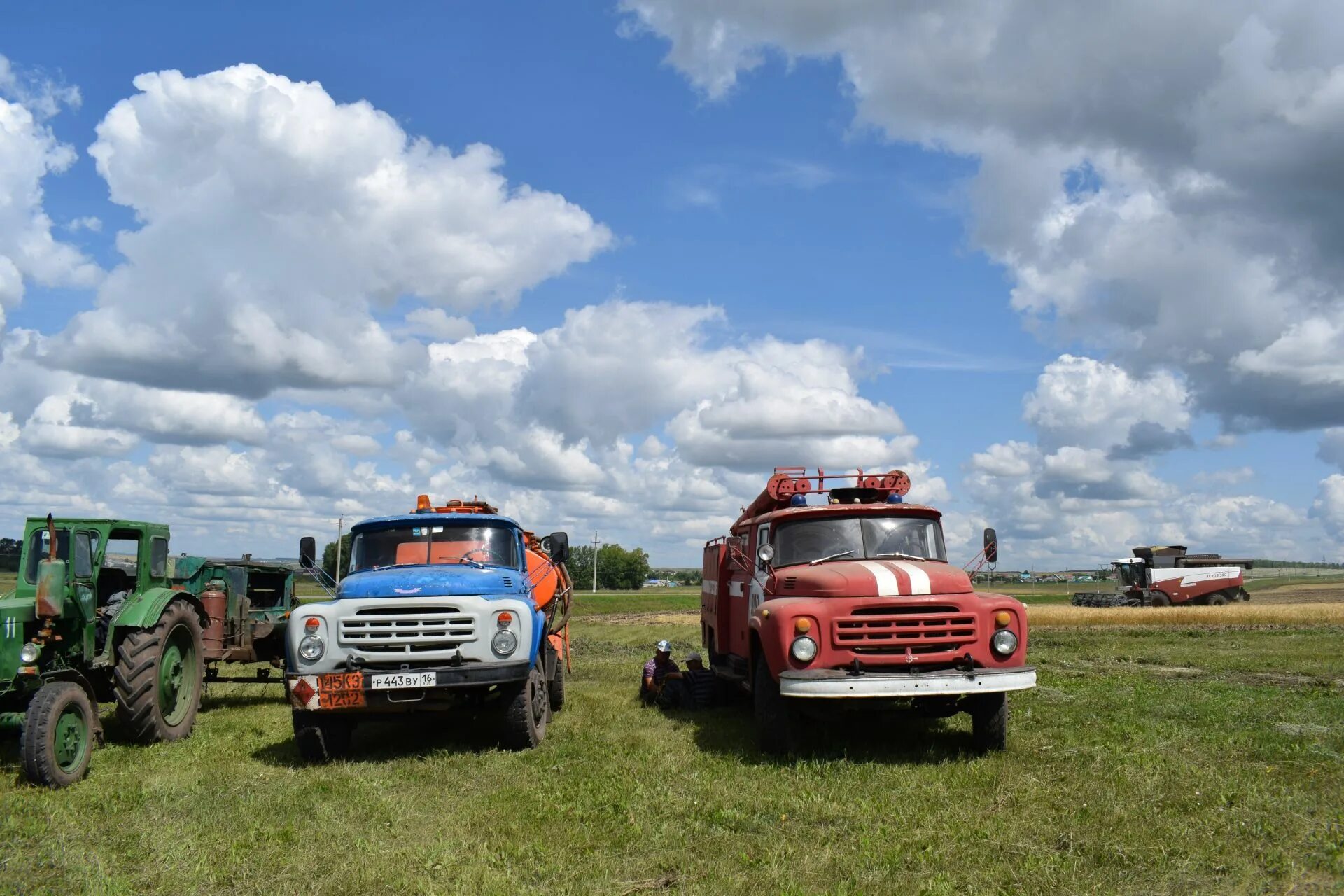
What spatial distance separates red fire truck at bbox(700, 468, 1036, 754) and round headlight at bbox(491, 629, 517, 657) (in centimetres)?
242

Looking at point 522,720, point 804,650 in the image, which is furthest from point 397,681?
point 804,650

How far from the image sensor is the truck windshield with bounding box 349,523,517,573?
11.7 meters

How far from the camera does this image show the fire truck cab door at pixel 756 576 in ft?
37.2

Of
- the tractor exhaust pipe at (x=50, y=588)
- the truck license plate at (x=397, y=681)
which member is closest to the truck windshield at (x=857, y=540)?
the truck license plate at (x=397, y=681)

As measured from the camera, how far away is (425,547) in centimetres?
1175

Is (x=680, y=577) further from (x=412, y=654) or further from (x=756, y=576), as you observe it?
(x=412, y=654)

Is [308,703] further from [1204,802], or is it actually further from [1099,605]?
[1099,605]

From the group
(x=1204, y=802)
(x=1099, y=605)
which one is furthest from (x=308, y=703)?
(x=1099, y=605)

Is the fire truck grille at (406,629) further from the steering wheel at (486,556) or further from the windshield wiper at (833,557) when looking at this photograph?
the windshield wiper at (833,557)

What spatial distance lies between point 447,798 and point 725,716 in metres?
5.27

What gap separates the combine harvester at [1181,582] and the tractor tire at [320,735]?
5100 cm

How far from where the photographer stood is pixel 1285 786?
812cm

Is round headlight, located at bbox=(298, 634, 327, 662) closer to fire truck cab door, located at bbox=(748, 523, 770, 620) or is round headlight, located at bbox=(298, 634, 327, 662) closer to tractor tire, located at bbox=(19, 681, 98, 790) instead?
tractor tire, located at bbox=(19, 681, 98, 790)

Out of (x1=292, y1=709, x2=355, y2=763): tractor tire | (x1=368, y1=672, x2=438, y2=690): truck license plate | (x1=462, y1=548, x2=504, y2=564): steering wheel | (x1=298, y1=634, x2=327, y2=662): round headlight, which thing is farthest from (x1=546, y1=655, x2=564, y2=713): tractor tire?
(x1=298, y1=634, x2=327, y2=662): round headlight
